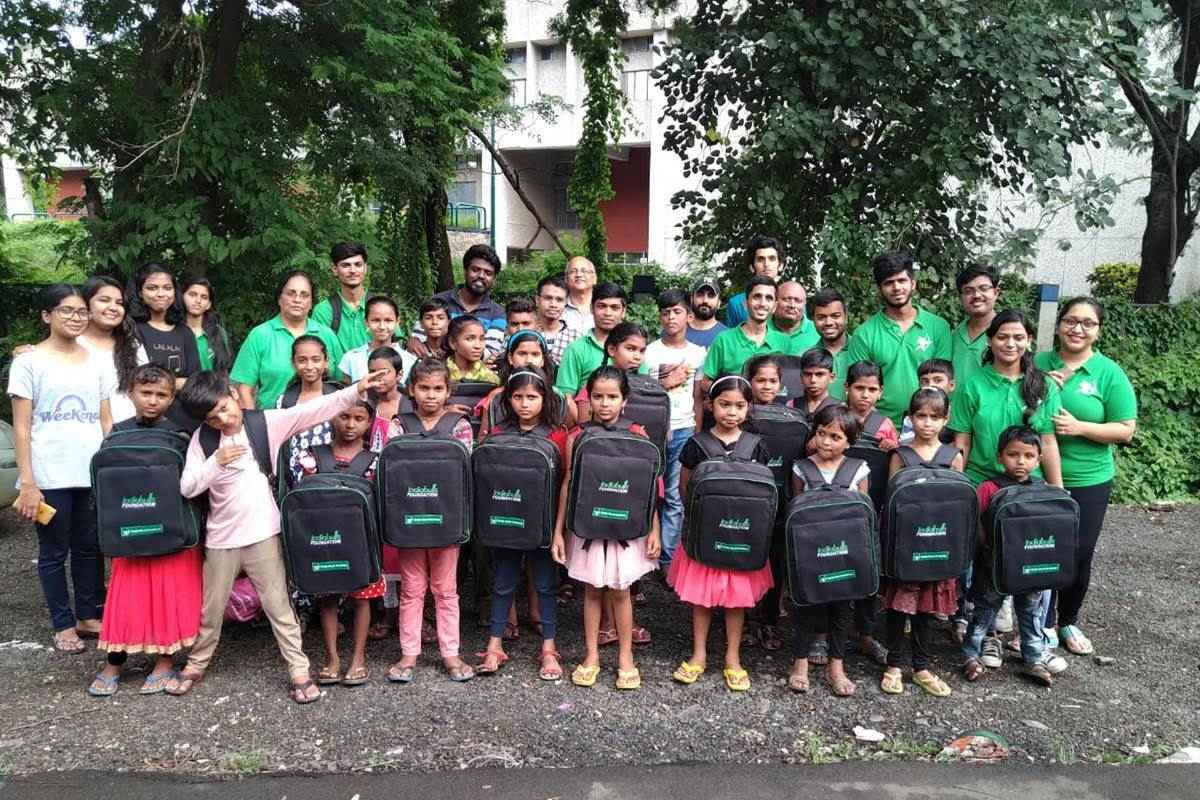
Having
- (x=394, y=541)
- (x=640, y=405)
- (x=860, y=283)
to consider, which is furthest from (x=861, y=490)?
(x=860, y=283)

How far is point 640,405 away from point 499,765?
5.98 feet

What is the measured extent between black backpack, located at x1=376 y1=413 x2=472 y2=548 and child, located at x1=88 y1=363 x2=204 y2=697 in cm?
89

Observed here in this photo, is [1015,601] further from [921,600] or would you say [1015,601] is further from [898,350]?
[898,350]

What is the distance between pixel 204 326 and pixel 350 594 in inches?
71.4

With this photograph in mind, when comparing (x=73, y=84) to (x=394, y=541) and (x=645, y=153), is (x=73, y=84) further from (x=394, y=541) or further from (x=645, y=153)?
(x=645, y=153)

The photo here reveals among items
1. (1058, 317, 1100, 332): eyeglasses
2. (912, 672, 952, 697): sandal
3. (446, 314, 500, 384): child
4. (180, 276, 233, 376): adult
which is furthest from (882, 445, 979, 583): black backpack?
(180, 276, 233, 376): adult

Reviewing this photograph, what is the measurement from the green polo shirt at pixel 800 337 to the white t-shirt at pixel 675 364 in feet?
1.48

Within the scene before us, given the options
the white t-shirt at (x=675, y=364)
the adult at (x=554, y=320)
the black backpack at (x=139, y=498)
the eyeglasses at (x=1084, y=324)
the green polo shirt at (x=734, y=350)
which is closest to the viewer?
the black backpack at (x=139, y=498)

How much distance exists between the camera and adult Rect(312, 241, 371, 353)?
4828mm

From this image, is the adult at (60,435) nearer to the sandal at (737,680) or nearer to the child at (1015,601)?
the sandal at (737,680)

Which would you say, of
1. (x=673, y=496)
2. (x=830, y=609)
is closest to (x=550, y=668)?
(x=673, y=496)

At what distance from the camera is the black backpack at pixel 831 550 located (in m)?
3.81

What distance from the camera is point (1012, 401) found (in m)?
4.14

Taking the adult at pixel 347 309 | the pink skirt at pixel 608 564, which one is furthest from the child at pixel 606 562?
the adult at pixel 347 309
